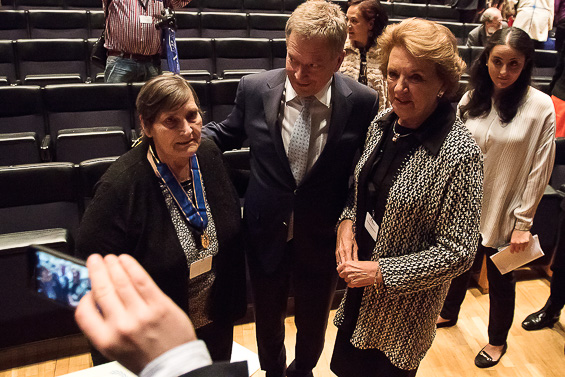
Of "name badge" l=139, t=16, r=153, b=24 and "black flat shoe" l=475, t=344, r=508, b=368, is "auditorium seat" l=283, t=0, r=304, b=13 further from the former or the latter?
"black flat shoe" l=475, t=344, r=508, b=368

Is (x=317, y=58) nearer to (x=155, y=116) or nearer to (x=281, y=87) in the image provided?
(x=281, y=87)

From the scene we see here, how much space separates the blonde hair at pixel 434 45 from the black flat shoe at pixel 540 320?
3.65 feet

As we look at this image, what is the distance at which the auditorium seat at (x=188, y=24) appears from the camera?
3.37 m

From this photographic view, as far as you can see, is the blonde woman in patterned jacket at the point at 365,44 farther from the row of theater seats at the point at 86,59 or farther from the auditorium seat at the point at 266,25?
the auditorium seat at the point at 266,25

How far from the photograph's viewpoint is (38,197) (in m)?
1.35

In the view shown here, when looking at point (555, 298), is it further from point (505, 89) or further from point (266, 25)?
point (266, 25)

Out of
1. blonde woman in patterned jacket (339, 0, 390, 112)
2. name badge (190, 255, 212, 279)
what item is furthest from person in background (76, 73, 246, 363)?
blonde woman in patterned jacket (339, 0, 390, 112)

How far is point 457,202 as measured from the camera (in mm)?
751

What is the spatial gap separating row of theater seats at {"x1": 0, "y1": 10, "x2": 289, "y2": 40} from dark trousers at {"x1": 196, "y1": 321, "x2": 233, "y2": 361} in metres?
2.74

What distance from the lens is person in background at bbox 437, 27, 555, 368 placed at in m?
1.16

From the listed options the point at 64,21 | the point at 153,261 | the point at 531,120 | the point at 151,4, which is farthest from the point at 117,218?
the point at 64,21

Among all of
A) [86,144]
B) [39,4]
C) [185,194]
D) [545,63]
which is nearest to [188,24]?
[39,4]

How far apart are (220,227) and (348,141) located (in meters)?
0.32

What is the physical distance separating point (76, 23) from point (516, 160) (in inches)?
117
